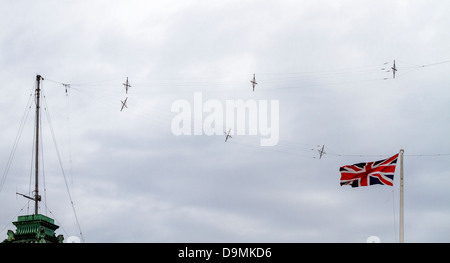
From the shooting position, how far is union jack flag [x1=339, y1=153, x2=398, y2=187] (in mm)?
48875

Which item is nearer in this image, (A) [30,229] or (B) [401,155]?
(B) [401,155]

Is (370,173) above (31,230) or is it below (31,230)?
above

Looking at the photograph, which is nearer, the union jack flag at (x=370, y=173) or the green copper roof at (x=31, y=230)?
the union jack flag at (x=370, y=173)

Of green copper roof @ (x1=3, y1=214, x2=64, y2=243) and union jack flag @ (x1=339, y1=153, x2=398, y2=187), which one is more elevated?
union jack flag @ (x1=339, y1=153, x2=398, y2=187)

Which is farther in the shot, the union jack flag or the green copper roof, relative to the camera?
the green copper roof

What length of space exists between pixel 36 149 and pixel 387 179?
1759 inches

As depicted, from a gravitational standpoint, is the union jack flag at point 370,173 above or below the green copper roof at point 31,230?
above

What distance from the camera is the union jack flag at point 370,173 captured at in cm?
4888

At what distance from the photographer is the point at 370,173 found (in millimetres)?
49469
